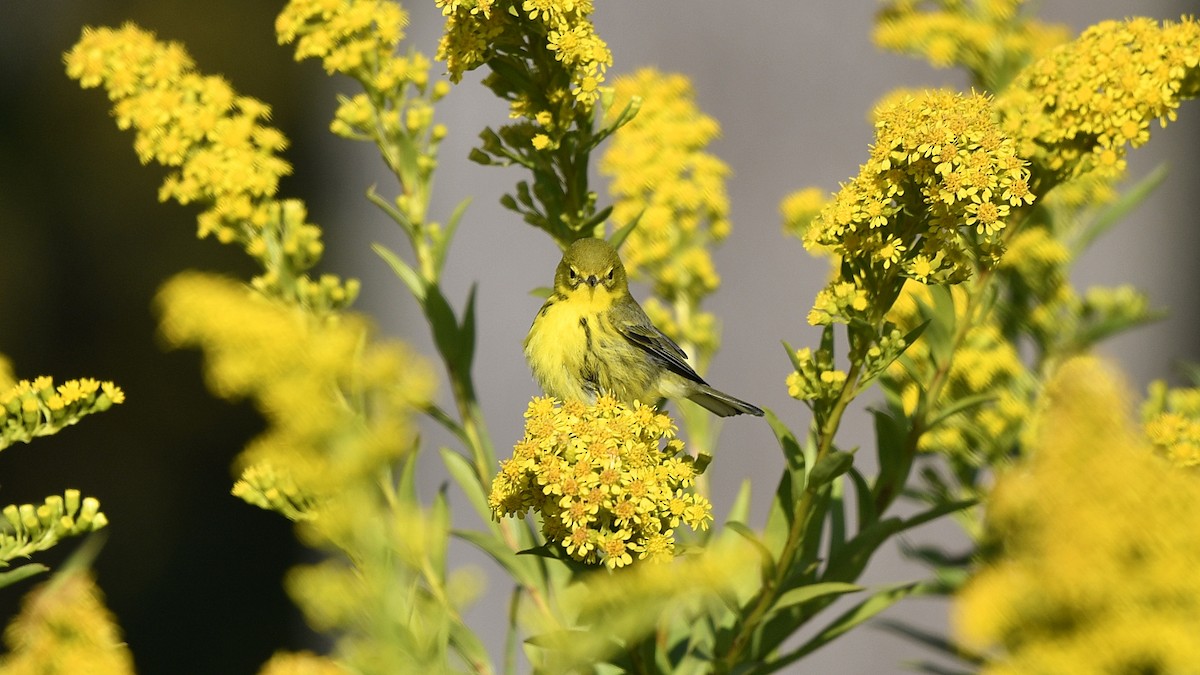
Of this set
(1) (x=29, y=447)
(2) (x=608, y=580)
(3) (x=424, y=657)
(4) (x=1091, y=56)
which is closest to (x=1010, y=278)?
(4) (x=1091, y=56)

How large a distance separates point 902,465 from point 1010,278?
1.19 ft

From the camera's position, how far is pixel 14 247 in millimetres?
2143

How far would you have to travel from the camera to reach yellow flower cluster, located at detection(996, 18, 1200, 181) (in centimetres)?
74

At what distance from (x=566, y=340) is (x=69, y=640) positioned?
782 millimetres

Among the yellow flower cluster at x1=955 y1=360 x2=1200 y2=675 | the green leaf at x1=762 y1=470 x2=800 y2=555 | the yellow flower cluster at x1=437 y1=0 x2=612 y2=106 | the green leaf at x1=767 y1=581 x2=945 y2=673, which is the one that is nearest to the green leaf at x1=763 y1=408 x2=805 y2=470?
the green leaf at x1=762 y1=470 x2=800 y2=555

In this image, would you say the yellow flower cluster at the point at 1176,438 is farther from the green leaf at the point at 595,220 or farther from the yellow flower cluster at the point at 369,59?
the yellow flower cluster at the point at 369,59

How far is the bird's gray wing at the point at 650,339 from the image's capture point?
1.05 metres

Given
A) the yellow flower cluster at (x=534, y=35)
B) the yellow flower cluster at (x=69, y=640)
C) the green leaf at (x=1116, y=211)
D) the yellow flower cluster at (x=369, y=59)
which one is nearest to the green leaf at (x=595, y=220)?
the yellow flower cluster at (x=534, y=35)

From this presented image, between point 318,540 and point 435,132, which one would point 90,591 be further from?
point 435,132

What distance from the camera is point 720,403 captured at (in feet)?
3.78

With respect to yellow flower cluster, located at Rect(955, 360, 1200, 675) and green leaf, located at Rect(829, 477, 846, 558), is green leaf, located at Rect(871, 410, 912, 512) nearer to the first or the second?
green leaf, located at Rect(829, 477, 846, 558)

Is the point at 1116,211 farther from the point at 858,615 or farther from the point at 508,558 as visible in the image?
the point at 508,558

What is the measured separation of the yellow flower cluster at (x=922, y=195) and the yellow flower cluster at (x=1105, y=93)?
10 centimetres

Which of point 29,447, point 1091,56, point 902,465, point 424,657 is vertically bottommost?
point 424,657
